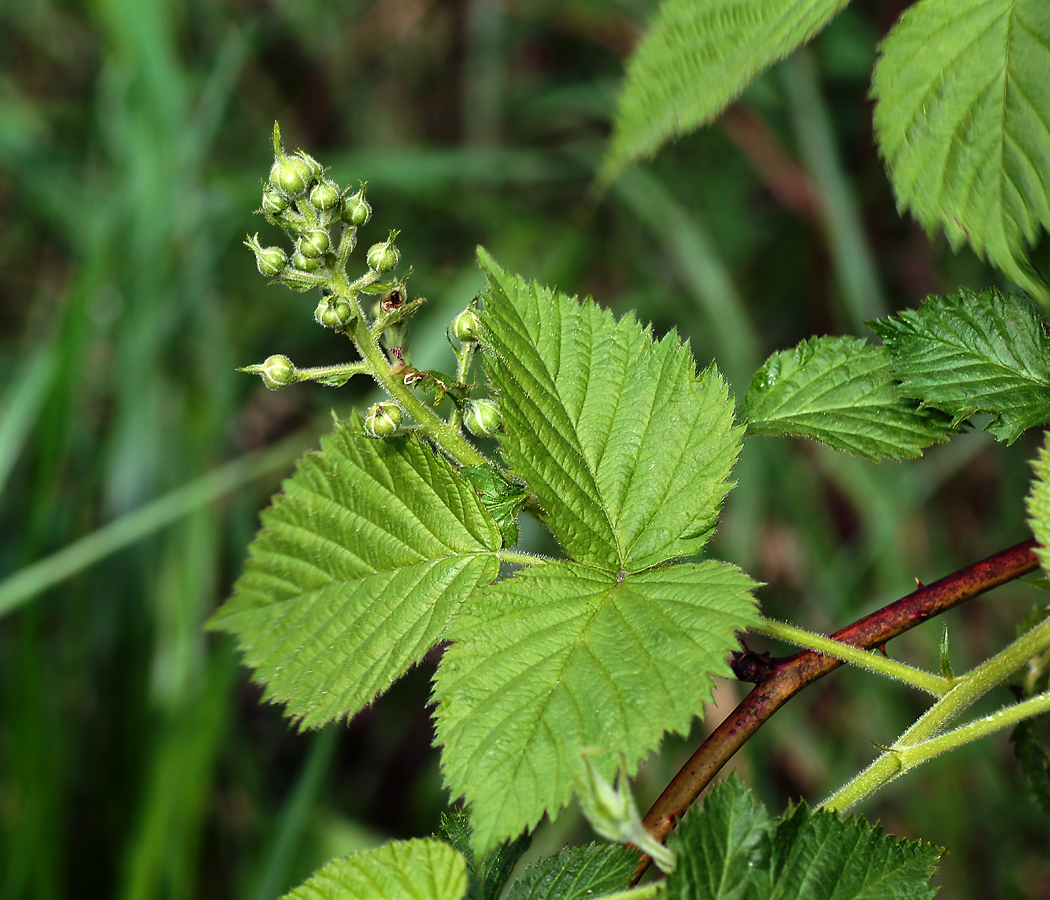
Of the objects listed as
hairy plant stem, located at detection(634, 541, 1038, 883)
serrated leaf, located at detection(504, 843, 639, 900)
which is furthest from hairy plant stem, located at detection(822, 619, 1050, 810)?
serrated leaf, located at detection(504, 843, 639, 900)

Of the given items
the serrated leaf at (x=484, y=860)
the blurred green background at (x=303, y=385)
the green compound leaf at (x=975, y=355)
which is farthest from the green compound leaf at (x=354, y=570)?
the blurred green background at (x=303, y=385)

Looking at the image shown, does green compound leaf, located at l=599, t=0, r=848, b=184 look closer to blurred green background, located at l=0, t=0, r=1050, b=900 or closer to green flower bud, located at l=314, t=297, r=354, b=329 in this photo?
green flower bud, located at l=314, t=297, r=354, b=329

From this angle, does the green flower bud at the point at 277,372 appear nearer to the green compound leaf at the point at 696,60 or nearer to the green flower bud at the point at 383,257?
the green flower bud at the point at 383,257

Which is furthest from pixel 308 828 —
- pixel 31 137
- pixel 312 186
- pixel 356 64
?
pixel 356 64

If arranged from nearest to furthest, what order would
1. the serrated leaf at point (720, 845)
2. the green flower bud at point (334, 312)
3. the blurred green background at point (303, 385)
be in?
1. the serrated leaf at point (720, 845)
2. the green flower bud at point (334, 312)
3. the blurred green background at point (303, 385)

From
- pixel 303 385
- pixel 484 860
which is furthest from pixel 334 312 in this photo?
pixel 303 385

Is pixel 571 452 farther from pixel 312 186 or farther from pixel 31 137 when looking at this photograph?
pixel 31 137
